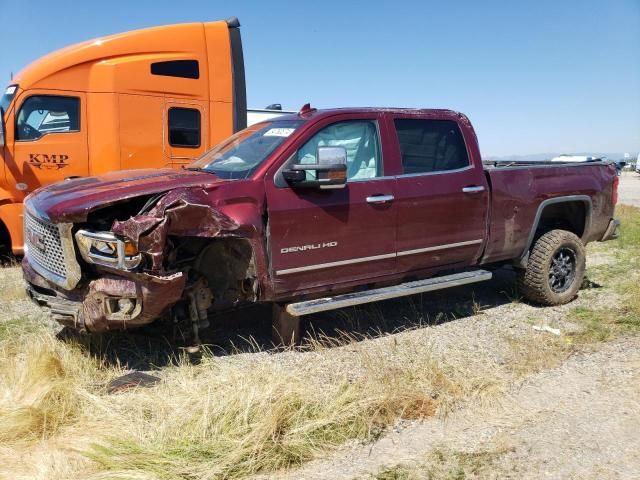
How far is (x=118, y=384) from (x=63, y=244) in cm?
107

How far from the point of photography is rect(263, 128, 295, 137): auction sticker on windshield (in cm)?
477

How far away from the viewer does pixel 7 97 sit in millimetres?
8023

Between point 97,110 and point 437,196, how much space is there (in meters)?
5.15

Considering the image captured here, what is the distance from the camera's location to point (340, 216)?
15.3 ft

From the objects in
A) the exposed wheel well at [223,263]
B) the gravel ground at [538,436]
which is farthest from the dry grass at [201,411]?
the exposed wheel well at [223,263]

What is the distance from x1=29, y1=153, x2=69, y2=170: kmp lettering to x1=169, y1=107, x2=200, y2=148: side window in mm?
1497

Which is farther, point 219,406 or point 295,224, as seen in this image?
point 295,224

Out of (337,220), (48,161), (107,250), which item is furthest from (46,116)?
(337,220)

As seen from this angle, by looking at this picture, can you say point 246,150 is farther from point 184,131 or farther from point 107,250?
point 184,131

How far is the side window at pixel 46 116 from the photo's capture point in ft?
25.7

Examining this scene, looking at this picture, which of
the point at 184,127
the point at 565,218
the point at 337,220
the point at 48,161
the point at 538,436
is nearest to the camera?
the point at 538,436

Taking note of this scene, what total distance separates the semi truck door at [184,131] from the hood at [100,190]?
366 cm

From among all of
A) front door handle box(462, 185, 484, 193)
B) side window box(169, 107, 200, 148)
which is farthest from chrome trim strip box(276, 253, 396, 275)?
side window box(169, 107, 200, 148)

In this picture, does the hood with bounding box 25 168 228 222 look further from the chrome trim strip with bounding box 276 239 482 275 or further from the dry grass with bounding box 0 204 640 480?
the dry grass with bounding box 0 204 640 480
